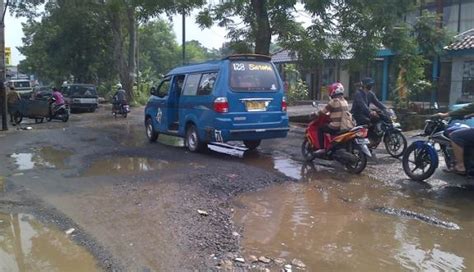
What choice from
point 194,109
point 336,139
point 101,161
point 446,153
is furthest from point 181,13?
point 446,153

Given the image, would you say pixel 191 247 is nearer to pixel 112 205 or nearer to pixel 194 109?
pixel 112 205

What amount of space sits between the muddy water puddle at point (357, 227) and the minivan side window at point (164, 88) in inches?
221

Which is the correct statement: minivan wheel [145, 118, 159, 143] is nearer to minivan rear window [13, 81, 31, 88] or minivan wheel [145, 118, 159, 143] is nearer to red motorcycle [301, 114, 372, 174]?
red motorcycle [301, 114, 372, 174]

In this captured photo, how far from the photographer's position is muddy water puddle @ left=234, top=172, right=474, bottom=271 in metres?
4.63

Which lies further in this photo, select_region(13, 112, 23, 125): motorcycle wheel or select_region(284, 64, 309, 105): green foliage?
select_region(284, 64, 309, 105): green foliage

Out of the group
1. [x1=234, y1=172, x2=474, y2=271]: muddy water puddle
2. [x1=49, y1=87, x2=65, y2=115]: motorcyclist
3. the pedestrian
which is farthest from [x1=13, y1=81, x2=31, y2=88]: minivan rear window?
[x1=234, y1=172, x2=474, y2=271]: muddy water puddle

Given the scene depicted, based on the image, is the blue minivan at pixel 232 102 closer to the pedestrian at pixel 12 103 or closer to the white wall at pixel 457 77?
the pedestrian at pixel 12 103

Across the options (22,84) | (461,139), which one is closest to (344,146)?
(461,139)

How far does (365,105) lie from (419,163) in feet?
8.72

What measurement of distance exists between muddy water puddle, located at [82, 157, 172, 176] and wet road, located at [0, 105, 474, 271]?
0.02 m

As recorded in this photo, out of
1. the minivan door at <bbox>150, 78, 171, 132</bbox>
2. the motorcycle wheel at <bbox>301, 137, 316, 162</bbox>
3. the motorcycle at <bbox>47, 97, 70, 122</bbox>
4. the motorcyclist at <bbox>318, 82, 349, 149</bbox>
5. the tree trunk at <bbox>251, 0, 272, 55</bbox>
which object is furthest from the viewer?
the motorcycle at <bbox>47, 97, 70, 122</bbox>

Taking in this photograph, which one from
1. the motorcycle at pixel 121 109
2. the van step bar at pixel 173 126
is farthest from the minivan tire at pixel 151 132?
the motorcycle at pixel 121 109

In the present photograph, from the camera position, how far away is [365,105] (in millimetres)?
10234

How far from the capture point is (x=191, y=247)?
4789mm
